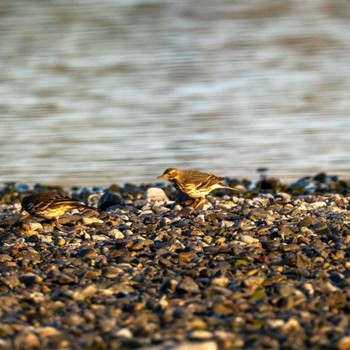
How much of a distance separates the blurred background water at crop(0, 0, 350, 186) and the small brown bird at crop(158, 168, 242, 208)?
142 inches

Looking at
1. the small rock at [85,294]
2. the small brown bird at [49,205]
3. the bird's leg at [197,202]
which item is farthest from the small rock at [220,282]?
the bird's leg at [197,202]

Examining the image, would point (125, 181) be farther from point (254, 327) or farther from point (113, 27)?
point (113, 27)

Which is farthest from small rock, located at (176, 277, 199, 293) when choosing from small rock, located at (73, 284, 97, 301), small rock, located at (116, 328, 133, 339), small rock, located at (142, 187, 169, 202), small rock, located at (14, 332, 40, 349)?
small rock, located at (142, 187, 169, 202)

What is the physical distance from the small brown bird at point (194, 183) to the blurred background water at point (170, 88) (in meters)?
3.61

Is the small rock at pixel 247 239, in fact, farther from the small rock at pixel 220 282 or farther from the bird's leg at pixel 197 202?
the bird's leg at pixel 197 202

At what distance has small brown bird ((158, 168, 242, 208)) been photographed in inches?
583

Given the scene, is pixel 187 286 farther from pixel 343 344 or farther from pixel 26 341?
pixel 343 344

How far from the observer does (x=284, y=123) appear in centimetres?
2183


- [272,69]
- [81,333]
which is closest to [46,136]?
[272,69]

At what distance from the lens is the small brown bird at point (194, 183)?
48.6 feet

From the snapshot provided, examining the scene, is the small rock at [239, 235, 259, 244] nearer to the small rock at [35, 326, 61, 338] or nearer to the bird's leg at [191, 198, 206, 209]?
the bird's leg at [191, 198, 206, 209]

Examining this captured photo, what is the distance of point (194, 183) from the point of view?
48.7 feet

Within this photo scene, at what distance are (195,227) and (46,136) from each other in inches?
345

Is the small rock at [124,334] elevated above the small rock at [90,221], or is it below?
above
